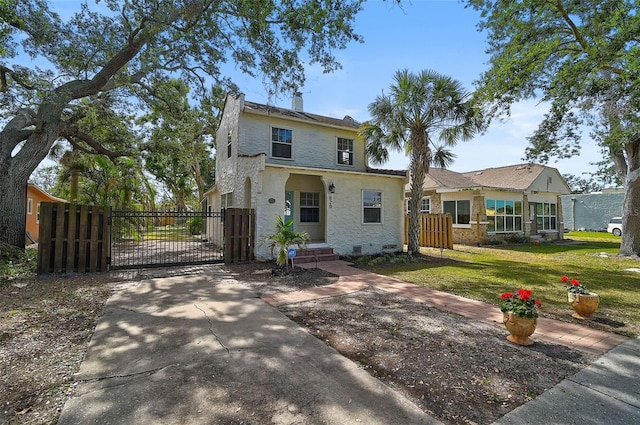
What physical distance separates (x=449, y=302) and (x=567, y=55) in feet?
33.9

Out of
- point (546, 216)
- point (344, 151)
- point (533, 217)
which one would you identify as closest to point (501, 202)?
point (533, 217)

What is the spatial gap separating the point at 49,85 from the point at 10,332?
30.6ft

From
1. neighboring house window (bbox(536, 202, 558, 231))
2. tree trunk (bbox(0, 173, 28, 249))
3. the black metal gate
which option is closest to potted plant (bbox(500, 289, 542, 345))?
the black metal gate

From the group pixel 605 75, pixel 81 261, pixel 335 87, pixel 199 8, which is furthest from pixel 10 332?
pixel 605 75

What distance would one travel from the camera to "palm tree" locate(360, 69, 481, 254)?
11.5m

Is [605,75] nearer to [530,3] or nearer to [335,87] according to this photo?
[530,3]

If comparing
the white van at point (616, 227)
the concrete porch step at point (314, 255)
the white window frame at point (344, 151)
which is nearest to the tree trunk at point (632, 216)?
the white window frame at point (344, 151)

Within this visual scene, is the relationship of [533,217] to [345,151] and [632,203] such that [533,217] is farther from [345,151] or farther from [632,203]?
[345,151]

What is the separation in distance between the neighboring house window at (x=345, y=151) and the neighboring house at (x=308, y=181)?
5 cm

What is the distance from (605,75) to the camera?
1130 centimetres

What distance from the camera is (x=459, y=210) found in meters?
18.9

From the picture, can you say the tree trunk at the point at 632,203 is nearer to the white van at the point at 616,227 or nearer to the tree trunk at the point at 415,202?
the tree trunk at the point at 415,202

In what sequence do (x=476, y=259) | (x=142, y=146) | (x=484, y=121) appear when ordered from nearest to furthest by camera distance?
(x=484, y=121) < (x=476, y=259) < (x=142, y=146)

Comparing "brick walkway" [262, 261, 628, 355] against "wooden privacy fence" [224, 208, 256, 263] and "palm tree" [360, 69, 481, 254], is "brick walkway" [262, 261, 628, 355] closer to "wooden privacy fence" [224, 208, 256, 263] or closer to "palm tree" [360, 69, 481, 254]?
"wooden privacy fence" [224, 208, 256, 263]
